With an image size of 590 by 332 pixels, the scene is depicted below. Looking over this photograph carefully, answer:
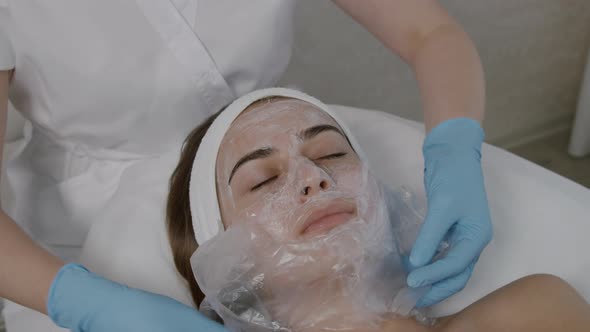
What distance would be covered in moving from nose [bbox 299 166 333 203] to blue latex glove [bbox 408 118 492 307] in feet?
0.59

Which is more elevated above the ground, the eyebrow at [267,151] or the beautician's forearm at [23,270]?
the eyebrow at [267,151]

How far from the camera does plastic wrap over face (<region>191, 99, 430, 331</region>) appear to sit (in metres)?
1.11

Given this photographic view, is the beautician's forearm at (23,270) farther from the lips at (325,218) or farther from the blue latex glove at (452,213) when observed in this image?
the blue latex glove at (452,213)

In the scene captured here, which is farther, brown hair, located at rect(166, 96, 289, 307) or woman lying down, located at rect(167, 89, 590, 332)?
brown hair, located at rect(166, 96, 289, 307)

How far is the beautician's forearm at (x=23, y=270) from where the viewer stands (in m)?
1.12

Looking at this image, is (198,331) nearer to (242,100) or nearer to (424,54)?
(242,100)

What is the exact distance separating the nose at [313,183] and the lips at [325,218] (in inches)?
1.4

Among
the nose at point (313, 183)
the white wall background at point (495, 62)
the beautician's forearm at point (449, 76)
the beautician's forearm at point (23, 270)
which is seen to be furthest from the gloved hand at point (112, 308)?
the white wall background at point (495, 62)

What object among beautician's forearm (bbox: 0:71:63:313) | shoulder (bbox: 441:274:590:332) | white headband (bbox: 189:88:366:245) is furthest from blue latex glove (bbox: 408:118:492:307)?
beautician's forearm (bbox: 0:71:63:313)

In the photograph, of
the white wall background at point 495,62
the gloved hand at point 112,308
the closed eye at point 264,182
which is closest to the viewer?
the gloved hand at point 112,308

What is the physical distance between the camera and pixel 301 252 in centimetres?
110

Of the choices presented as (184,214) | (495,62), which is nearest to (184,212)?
(184,214)

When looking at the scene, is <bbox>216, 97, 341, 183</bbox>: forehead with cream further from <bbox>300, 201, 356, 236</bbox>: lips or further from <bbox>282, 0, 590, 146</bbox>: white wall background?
<bbox>282, 0, 590, 146</bbox>: white wall background

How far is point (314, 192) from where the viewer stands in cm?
115
